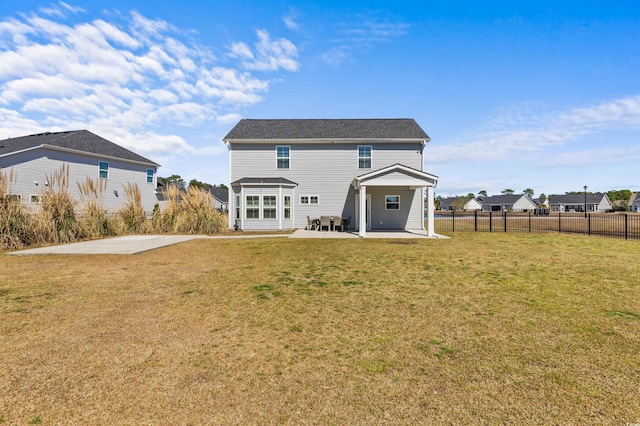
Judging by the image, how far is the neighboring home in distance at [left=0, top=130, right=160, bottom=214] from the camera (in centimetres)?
1902

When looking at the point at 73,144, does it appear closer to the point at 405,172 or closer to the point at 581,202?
the point at 405,172

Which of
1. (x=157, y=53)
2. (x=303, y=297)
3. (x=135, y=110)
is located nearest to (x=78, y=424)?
(x=303, y=297)

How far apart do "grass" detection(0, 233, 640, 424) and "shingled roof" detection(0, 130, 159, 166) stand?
1900 centimetres

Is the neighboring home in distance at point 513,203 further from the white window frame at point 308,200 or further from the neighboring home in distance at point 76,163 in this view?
the neighboring home in distance at point 76,163

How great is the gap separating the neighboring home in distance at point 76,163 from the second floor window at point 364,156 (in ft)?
47.8

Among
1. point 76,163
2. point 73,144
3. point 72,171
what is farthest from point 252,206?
point 73,144

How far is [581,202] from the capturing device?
8338 cm

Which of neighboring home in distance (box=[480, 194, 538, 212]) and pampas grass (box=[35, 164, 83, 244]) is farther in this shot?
neighboring home in distance (box=[480, 194, 538, 212])

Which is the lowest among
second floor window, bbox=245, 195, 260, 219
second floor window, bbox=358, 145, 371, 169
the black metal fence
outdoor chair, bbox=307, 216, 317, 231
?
the black metal fence

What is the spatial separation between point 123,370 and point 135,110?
1975 cm

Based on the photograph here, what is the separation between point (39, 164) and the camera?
19531mm

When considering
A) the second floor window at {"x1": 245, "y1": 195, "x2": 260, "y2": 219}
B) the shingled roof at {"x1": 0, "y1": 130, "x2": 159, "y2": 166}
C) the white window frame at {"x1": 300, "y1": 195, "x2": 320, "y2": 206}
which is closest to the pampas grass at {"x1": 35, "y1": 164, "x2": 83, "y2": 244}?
the second floor window at {"x1": 245, "y1": 195, "x2": 260, "y2": 219}

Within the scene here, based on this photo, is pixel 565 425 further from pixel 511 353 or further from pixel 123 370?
pixel 123 370

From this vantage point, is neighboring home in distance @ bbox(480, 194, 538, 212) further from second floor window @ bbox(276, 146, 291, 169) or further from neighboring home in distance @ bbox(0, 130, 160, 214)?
neighboring home in distance @ bbox(0, 130, 160, 214)
